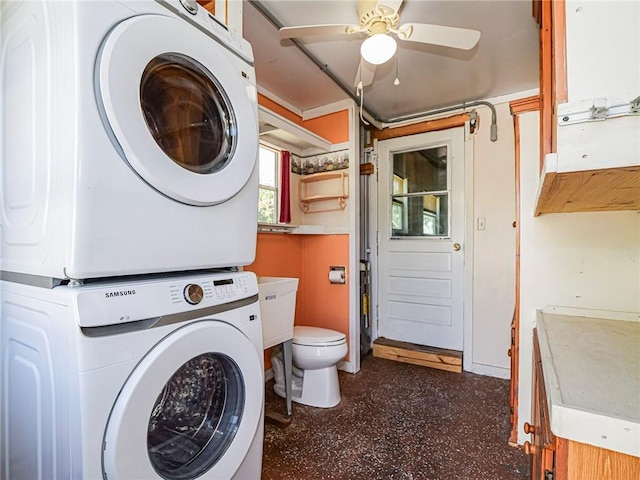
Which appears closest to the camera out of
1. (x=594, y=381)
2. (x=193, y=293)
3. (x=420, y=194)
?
(x=594, y=381)

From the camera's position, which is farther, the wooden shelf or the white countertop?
the wooden shelf

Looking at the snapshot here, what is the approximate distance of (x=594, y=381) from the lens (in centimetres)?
67

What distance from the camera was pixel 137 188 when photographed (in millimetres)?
838

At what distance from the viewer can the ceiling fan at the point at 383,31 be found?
151cm

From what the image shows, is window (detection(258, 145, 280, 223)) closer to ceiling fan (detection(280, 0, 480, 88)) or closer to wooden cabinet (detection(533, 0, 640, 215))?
ceiling fan (detection(280, 0, 480, 88))

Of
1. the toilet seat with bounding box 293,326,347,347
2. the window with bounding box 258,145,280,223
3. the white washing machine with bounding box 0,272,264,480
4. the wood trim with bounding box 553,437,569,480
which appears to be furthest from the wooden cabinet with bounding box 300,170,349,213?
the wood trim with bounding box 553,437,569,480

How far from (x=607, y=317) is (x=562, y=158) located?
3.24 ft

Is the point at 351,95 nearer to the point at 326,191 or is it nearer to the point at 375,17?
the point at 326,191

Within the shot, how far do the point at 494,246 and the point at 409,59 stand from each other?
5.34ft

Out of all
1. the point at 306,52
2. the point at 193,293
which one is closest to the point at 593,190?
the point at 193,293

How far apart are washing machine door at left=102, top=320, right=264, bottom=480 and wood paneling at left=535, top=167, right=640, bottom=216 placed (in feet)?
3.13

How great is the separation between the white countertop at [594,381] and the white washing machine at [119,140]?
0.95 m

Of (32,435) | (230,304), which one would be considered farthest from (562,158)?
(32,435)

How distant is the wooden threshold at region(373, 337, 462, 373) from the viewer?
9.14 feet
